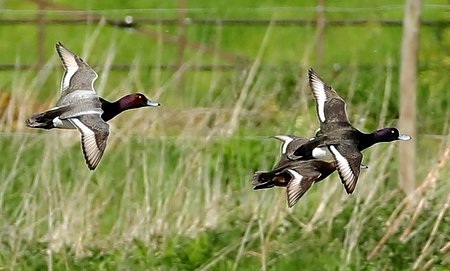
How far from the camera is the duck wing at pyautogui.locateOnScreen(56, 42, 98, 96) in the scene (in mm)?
5578

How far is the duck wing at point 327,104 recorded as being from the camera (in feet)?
17.8

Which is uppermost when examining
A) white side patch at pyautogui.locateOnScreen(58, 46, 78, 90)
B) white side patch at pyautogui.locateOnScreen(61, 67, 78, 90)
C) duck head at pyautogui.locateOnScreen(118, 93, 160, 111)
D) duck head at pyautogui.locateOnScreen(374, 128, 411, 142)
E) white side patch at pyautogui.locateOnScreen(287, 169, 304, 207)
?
white side patch at pyautogui.locateOnScreen(58, 46, 78, 90)

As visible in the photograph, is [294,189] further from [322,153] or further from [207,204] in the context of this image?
[207,204]

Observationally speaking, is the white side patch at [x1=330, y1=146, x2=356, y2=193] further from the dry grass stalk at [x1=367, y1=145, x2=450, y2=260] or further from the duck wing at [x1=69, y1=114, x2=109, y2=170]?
the dry grass stalk at [x1=367, y1=145, x2=450, y2=260]

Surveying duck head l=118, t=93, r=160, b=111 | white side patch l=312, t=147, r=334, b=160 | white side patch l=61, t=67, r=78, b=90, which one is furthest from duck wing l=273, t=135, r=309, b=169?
white side patch l=61, t=67, r=78, b=90

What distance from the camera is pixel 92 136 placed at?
16.5ft

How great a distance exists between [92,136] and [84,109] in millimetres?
281

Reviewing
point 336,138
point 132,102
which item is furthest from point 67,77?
point 336,138

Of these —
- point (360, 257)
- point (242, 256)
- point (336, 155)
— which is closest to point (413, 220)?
point (360, 257)

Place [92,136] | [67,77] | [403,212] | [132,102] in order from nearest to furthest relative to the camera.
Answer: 1. [92,136]
2. [132,102]
3. [67,77]
4. [403,212]

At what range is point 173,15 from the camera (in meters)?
20.5

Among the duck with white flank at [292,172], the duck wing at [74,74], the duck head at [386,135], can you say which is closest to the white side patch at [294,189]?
the duck with white flank at [292,172]

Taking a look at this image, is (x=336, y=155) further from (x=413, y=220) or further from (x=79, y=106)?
(x=413, y=220)

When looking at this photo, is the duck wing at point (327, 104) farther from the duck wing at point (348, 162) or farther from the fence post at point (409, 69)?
the fence post at point (409, 69)
